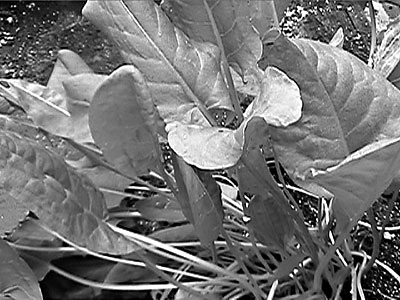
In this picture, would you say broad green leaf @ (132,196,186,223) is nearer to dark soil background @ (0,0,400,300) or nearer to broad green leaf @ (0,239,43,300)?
broad green leaf @ (0,239,43,300)

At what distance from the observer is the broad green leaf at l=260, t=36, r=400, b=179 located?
42cm

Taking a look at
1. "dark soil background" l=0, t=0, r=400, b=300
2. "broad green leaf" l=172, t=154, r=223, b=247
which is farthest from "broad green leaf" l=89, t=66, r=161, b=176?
"dark soil background" l=0, t=0, r=400, b=300

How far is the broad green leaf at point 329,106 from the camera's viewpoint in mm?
422

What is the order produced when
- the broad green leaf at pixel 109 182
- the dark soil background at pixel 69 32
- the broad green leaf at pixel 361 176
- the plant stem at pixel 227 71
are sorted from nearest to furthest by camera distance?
the broad green leaf at pixel 361 176 < the plant stem at pixel 227 71 < the broad green leaf at pixel 109 182 < the dark soil background at pixel 69 32

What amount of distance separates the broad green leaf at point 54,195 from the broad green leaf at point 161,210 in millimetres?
63

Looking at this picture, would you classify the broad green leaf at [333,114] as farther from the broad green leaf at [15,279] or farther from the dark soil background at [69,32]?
the dark soil background at [69,32]

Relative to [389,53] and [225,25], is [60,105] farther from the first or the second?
[389,53]

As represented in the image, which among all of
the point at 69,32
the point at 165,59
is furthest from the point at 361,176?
the point at 69,32

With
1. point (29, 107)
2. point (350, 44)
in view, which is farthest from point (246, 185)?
point (350, 44)

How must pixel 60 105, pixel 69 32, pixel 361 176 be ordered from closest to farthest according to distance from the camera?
pixel 361 176 → pixel 60 105 → pixel 69 32

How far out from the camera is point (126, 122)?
1.33ft

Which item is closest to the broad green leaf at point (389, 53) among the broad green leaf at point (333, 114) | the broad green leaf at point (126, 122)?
the broad green leaf at point (333, 114)

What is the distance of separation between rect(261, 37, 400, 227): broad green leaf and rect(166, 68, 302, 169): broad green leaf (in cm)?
3

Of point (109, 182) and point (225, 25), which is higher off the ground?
point (225, 25)
